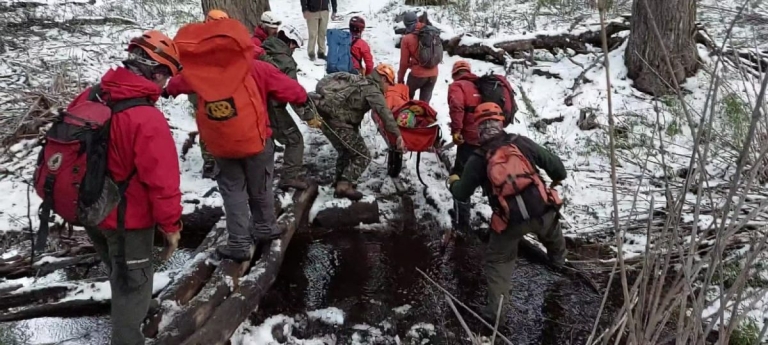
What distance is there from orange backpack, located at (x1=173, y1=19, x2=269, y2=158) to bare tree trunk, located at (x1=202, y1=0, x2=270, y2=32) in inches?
185

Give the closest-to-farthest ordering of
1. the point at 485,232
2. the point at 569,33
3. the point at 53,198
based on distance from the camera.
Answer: the point at 53,198
the point at 485,232
the point at 569,33

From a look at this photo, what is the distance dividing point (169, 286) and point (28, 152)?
378 cm

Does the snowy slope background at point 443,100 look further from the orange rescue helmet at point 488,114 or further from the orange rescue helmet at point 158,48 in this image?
the orange rescue helmet at point 158,48

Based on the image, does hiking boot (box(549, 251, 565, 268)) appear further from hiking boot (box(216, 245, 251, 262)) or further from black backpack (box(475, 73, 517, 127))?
hiking boot (box(216, 245, 251, 262))

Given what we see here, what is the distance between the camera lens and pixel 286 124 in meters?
6.04

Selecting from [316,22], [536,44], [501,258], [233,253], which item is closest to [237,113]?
[233,253]

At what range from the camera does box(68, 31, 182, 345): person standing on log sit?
3.07 meters

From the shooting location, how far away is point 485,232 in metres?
5.71

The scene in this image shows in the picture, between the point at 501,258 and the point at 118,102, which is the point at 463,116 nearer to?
the point at 501,258

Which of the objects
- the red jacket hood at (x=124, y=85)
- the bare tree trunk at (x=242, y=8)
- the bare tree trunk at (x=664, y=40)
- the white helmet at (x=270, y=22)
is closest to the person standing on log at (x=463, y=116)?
the white helmet at (x=270, y=22)

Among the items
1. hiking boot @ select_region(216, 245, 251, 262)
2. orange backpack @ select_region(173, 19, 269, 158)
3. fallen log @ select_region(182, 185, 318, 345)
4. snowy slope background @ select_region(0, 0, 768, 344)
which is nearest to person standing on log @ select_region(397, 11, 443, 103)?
snowy slope background @ select_region(0, 0, 768, 344)

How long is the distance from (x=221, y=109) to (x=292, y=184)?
1.84 metres

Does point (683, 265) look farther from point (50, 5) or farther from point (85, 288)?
point (50, 5)

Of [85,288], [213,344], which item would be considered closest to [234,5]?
[85,288]
